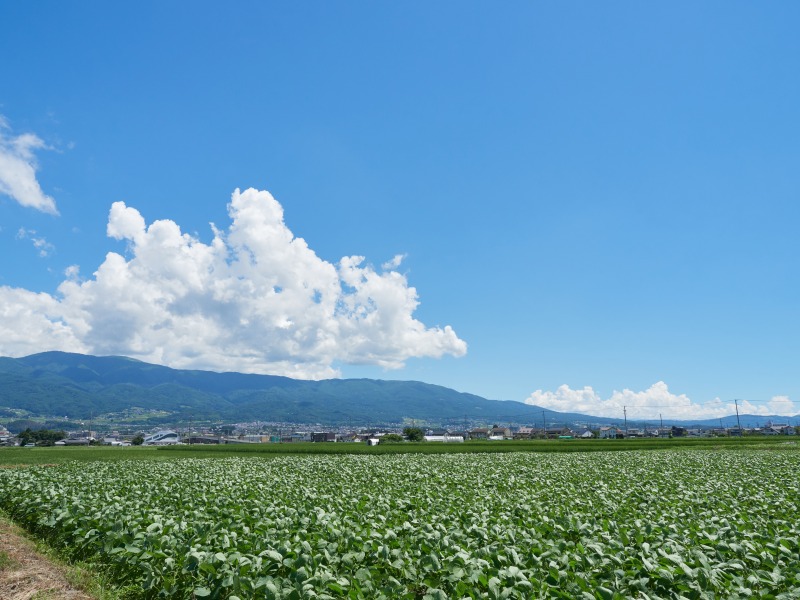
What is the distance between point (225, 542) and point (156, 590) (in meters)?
2.02

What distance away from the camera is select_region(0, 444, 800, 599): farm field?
6641mm

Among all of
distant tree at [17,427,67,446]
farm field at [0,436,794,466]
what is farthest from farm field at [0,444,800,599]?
distant tree at [17,427,67,446]

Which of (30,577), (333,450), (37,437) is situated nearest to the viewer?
(30,577)

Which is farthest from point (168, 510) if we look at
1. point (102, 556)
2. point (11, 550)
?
Result: point (11, 550)

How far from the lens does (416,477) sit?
900 inches

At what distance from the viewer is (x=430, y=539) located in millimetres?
8984

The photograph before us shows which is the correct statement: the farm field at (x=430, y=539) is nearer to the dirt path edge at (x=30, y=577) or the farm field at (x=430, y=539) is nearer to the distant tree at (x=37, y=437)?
the dirt path edge at (x=30, y=577)

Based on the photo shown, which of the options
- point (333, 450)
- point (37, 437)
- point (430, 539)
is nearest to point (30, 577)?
point (430, 539)

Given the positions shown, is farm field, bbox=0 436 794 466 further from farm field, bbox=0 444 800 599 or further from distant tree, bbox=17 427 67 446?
distant tree, bbox=17 427 67 446

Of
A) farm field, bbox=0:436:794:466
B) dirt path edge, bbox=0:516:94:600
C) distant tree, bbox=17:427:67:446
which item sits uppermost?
dirt path edge, bbox=0:516:94:600

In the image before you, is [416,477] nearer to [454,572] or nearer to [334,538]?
[334,538]

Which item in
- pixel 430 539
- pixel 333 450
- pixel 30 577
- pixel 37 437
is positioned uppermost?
pixel 430 539

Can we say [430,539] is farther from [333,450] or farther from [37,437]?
[37,437]

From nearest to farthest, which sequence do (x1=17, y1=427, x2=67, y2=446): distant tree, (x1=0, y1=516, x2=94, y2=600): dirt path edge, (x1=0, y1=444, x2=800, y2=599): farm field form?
(x1=0, y1=444, x2=800, y2=599): farm field → (x1=0, y1=516, x2=94, y2=600): dirt path edge → (x1=17, y1=427, x2=67, y2=446): distant tree
